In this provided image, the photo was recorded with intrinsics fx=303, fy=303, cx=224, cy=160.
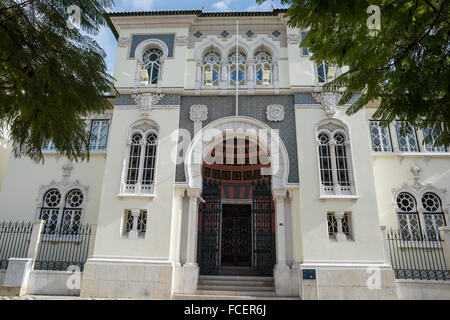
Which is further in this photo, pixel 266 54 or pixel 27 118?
pixel 266 54

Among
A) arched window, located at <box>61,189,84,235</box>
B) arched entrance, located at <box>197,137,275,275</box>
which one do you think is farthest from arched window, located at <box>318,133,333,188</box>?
arched window, located at <box>61,189,84,235</box>

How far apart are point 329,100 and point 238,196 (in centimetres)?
630

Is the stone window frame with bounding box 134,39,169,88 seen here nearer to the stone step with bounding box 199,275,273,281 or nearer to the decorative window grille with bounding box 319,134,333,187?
the decorative window grille with bounding box 319,134,333,187

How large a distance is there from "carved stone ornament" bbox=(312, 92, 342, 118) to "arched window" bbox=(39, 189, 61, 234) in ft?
36.1

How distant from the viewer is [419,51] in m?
4.48

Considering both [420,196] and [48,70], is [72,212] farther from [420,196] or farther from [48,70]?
[420,196]

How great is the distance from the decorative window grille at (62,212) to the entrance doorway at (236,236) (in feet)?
20.6

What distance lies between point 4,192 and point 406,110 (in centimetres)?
1429

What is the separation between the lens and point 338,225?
33.8 ft

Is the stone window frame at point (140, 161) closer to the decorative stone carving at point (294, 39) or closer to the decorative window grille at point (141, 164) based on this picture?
the decorative window grille at point (141, 164)

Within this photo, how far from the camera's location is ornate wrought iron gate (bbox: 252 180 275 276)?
39.1ft

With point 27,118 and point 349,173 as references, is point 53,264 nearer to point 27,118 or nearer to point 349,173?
point 27,118

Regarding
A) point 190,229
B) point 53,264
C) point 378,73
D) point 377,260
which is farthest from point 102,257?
point 378,73

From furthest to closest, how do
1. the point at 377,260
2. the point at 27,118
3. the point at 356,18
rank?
the point at 377,260, the point at 27,118, the point at 356,18
